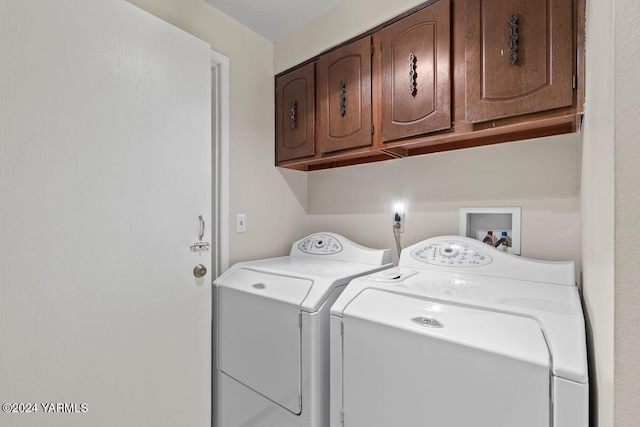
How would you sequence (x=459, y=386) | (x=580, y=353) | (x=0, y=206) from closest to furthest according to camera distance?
(x=580, y=353) → (x=459, y=386) → (x=0, y=206)

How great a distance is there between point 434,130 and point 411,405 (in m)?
1.11

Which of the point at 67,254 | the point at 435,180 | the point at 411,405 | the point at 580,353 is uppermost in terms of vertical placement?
the point at 435,180

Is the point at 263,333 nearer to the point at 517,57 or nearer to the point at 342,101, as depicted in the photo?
the point at 342,101

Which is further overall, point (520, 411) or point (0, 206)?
point (0, 206)

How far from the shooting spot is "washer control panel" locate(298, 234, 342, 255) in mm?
1833

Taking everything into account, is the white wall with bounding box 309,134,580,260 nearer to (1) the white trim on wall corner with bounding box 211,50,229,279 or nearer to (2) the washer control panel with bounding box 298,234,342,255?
(2) the washer control panel with bounding box 298,234,342,255

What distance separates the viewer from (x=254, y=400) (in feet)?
4.27

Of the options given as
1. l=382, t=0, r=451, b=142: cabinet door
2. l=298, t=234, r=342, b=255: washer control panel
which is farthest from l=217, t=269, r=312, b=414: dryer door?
l=382, t=0, r=451, b=142: cabinet door

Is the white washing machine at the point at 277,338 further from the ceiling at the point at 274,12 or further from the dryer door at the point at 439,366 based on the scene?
the ceiling at the point at 274,12

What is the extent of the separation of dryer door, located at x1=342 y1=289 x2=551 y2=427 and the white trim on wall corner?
3.18ft

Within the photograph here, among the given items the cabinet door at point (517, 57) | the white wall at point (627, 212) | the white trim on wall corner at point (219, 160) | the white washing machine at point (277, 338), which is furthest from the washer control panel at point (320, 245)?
the white wall at point (627, 212)

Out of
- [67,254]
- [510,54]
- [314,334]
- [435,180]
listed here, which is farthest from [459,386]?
[67,254]

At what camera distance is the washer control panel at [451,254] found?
131 centimetres

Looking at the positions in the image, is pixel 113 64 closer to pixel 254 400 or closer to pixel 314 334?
pixel 314 334
